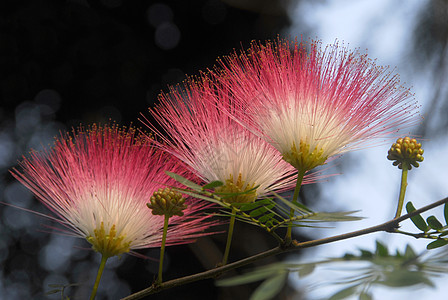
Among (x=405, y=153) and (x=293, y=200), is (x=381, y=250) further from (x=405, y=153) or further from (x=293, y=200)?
(x=405, y=153)

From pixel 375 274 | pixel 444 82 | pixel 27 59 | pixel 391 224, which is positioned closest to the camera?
pixel 375 274

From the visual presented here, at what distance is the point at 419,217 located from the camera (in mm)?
986

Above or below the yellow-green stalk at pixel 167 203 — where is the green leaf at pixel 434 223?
below

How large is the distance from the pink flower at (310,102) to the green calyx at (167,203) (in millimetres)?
219

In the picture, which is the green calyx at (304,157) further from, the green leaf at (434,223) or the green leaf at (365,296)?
the green leaf at (365,296)

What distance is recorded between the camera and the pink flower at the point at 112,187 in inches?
46.9

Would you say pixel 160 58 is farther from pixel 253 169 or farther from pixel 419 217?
pixel 419 217

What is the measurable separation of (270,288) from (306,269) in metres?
0.06

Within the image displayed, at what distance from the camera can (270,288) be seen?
1.67ft

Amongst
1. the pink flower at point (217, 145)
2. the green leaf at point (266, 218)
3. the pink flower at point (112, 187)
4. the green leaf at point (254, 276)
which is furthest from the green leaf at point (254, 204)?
the green leaf at point (254, 276)

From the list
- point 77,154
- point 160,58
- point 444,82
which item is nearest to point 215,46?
point 160,58

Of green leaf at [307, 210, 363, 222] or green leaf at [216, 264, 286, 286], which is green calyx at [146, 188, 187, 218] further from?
green leaf at [216, 264, 286, 286]

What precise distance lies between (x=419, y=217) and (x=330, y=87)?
32 centimetres

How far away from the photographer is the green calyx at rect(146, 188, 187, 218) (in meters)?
1.08
